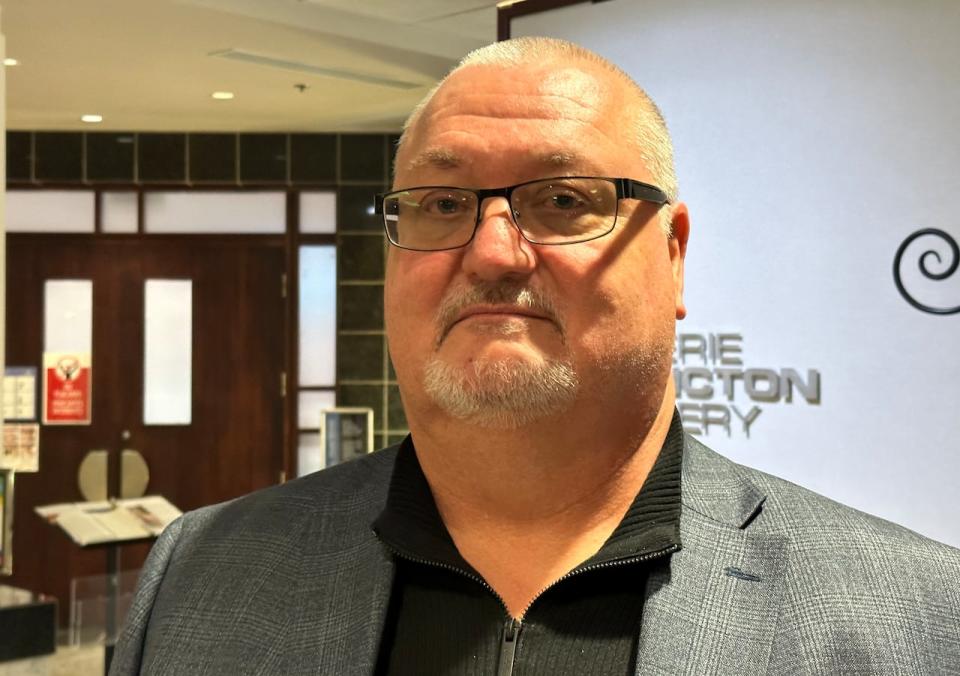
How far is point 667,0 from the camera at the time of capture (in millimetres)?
3572

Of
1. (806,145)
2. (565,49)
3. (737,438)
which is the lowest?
(737,438)

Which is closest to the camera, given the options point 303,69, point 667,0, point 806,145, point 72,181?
point 806,145

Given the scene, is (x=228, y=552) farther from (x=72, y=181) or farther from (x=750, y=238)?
(x=72, y=181)

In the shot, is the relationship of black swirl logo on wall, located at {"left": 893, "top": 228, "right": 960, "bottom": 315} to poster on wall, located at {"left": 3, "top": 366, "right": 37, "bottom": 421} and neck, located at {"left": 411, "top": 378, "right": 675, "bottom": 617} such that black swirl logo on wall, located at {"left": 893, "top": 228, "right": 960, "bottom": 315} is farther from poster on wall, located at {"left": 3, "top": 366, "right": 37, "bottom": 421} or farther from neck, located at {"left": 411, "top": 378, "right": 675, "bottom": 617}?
poster on wall, located at {"left": 3, "top": 366, "right": 37, "bottom": 421}

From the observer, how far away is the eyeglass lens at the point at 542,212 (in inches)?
38.9

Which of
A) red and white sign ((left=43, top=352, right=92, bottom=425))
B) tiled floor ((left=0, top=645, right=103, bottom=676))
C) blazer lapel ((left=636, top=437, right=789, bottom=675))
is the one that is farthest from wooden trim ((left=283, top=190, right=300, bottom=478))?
blazer lapel ((left=636, top=437, right=789, bottom=675))

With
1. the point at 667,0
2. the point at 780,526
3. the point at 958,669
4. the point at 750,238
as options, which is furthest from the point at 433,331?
the point at 667,0

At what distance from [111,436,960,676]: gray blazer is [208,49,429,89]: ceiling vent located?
395cm

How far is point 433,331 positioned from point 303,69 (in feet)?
14.3

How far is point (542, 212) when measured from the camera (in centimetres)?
99

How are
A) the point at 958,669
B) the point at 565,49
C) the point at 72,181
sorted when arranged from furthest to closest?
1. the point at 72,181
2. the point at 565,49
3. the point at 958,669

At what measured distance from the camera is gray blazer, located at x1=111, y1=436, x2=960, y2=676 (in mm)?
941

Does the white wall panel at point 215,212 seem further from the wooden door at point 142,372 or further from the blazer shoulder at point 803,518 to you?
the blazer shoulder at point 803,518

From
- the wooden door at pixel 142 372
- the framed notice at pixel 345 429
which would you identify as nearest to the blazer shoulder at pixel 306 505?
the framed notice at pixel 345 429
